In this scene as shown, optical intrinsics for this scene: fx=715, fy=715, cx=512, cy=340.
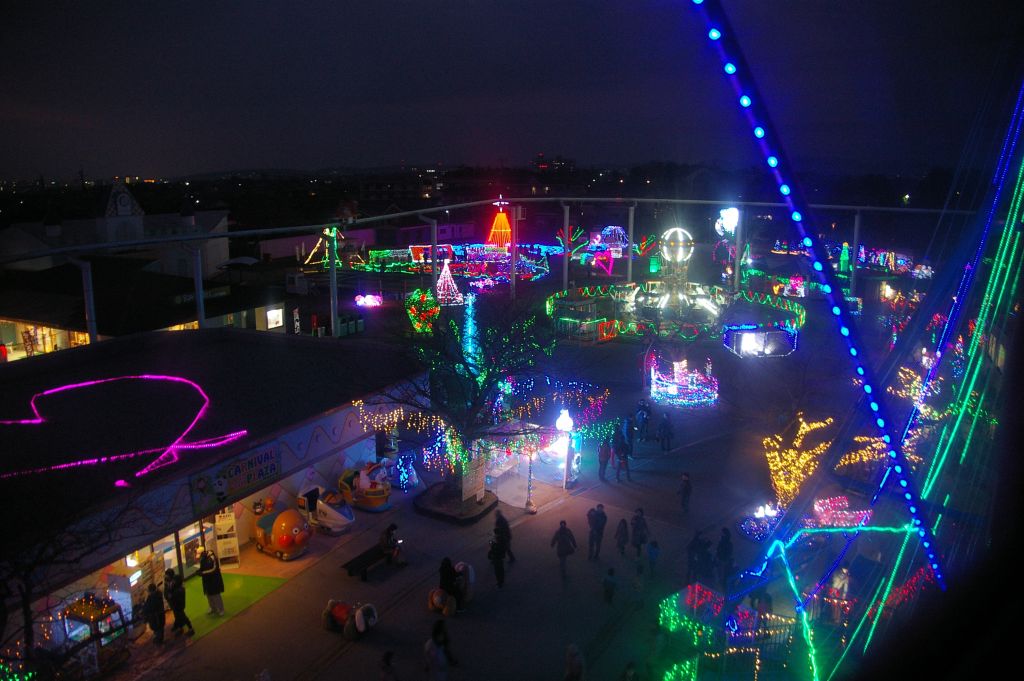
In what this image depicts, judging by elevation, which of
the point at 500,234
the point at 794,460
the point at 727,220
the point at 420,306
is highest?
the point at 727,220

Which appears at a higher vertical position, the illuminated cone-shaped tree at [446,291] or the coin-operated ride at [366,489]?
the illuminated cone-shaped tree at [446,291]

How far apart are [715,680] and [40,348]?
2096 cm

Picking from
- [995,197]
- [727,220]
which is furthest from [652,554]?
[727,220]

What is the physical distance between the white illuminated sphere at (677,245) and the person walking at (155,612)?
2500 cm

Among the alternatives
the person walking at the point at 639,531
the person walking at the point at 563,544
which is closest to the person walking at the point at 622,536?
the person walking at the point at 639,531

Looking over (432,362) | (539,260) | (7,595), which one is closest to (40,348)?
(432,362)

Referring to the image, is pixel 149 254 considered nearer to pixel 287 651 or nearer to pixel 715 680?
pixel 287 651

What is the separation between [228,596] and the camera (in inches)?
411

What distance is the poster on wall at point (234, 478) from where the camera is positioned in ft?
29.4

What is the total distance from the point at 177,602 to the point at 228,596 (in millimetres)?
1221

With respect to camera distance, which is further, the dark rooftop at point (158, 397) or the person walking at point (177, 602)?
the person walking at point (177, 602)

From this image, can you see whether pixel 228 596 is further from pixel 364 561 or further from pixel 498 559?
pixel 498 559

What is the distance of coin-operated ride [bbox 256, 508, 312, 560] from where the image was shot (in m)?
11.4

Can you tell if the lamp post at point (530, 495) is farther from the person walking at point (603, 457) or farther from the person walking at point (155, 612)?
the person walking at point (155, 612)
